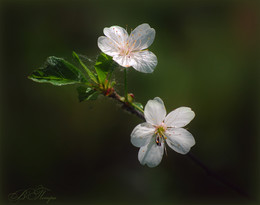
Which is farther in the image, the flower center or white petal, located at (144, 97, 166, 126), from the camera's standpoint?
the flower center

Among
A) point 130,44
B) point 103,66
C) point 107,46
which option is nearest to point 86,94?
point 103,66

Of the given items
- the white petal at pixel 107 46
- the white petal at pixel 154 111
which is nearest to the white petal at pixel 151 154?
the white petal at pixel 154 111

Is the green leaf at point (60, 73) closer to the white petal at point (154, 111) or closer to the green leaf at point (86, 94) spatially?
the green leaf at point (86, 94)

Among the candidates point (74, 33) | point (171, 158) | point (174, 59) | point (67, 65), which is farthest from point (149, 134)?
point (74, 33)

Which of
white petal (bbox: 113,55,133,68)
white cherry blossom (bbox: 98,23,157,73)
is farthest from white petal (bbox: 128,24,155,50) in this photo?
white petal (bbox: 113,55,133,68)

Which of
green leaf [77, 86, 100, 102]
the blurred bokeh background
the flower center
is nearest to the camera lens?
green leaf [77, 86, 100, 102]

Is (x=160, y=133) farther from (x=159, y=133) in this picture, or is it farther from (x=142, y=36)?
(x=142, y=36)

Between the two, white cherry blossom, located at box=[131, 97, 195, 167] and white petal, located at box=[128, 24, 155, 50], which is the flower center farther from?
white petal, located at box=[128, 24, 155, 50]

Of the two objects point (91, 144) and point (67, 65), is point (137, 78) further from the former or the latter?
point (67, 65)
